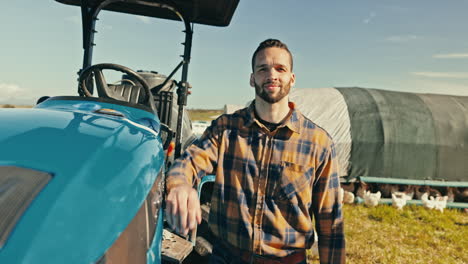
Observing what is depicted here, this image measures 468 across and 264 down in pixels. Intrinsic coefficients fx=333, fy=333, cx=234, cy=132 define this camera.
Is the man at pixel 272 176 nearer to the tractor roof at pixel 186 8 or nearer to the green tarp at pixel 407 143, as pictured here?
the tractor roof at pixel 186 8

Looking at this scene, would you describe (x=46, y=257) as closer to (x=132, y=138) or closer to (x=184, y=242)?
(x=132, y=138)

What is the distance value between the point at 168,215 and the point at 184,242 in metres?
1.38

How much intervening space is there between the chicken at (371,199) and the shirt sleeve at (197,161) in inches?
261

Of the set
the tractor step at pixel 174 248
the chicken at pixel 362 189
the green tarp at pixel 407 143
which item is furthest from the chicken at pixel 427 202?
the tractor step at pixel 174 248

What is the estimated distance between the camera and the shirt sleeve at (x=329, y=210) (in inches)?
77.7

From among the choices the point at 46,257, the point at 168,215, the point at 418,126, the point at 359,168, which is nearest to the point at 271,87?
the point at 168,215

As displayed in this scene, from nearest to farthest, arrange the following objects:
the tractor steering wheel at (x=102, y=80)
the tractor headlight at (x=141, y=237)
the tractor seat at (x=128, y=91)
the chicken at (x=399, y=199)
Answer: the tractor headlight at (x=141, y=237), the tractor steering wheel at (x=102, y=80), the tractor seat at (x=128, y=91), the chicken at (x=399, y=199)

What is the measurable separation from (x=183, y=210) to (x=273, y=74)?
1.00 m

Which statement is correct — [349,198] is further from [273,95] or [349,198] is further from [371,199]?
[273,95]

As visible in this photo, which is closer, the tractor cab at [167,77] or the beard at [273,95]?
the beard at [273,95]

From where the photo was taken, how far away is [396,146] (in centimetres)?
838

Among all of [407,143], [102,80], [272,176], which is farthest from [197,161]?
[407,143]

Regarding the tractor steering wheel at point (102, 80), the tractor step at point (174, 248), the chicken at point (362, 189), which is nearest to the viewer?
the tractor step at point (174, 248)

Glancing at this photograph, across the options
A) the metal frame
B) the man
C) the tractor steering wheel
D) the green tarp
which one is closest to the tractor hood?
the man
